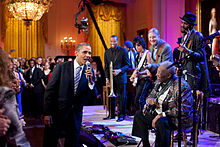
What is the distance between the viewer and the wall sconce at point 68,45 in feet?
42.8

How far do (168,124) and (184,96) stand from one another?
15.0 inches

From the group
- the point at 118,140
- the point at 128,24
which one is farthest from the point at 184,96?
the point at 128,24

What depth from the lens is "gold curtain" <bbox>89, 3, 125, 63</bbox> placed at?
13578 millimetres

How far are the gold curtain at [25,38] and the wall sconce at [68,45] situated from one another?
942 millimetres

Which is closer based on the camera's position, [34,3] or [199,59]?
[199,59]

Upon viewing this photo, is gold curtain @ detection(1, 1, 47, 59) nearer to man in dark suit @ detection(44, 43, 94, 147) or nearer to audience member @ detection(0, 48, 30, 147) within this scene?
man in dark suit @ detection(44, 43, 94, 147)

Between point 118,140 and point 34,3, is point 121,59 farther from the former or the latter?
point 34,3

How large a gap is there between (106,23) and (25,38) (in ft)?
14.0

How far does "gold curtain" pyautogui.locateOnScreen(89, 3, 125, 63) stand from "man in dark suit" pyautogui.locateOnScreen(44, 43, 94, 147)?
34.7 ft

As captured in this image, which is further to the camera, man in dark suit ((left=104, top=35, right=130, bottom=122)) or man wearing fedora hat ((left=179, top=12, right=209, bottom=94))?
man in dark suit ((left=104, top=35, right=130, bottom=122))

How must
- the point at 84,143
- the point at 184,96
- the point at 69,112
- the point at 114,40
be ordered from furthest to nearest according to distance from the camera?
the point at 114,40 → the point at 84,143 → the point at 184,96 → the point at 69,112

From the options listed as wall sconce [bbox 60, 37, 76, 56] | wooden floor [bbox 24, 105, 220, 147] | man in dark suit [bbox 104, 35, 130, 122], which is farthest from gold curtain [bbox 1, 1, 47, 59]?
man in dark suit [bbox 104, 35, 130, 122]

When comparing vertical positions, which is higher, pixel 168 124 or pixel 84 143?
pixel 168 124

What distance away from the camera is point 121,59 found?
558 centimetres
